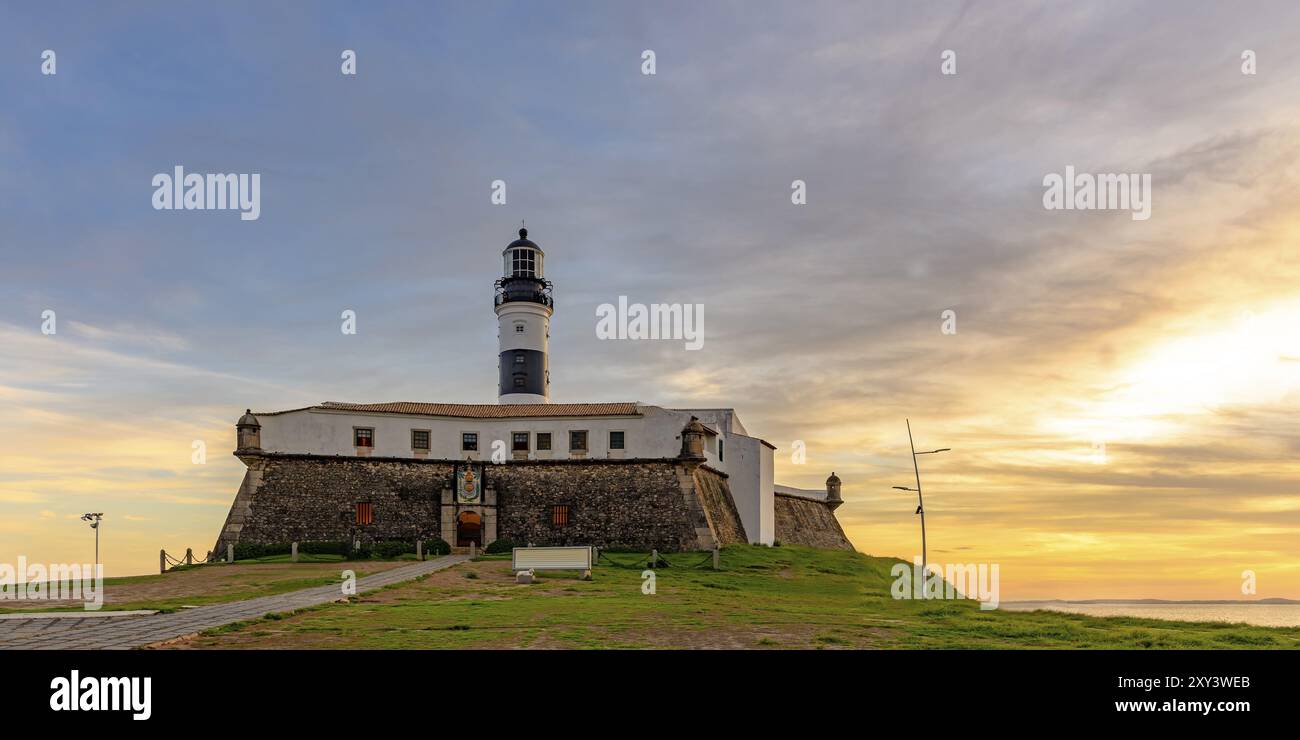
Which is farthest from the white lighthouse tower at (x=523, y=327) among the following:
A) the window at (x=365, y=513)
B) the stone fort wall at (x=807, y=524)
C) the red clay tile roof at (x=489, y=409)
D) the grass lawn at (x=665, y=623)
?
the grass lawn at (x=665, y=623)

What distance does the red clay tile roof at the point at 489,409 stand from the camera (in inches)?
1908

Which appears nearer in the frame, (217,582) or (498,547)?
(217,582)

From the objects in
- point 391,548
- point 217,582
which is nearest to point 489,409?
point 391,548

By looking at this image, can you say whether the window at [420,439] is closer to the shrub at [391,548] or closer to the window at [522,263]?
the shrub at [391,548]

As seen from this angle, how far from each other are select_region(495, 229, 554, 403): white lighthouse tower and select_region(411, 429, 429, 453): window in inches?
346

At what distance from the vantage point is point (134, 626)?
17.6 metres

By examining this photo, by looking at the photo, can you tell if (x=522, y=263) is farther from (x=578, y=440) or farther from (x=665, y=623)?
(x=665, y=623)

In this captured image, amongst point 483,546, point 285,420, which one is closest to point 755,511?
point 483,546

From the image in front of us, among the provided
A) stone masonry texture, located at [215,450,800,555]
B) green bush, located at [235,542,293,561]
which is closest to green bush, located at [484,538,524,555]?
stone masonry texture, located at [215,450,800,555]

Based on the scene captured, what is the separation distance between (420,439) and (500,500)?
5378 millimetres

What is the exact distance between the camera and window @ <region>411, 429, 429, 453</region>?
4850cm
